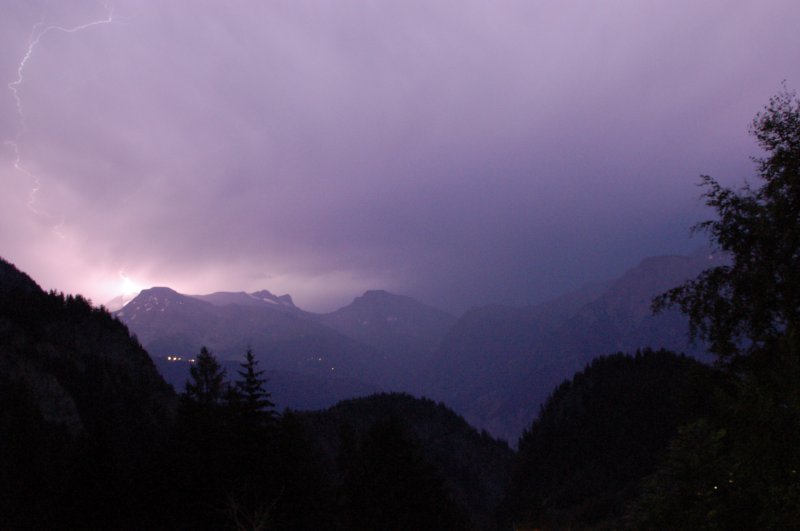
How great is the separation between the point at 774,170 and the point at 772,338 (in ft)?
14.6

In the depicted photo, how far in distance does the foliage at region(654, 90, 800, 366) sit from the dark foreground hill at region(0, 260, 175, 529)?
1308 inches

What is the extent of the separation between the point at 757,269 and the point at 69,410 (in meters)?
110

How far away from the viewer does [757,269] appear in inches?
587

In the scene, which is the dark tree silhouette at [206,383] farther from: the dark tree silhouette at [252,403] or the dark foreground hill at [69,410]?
the dark tree silhouette at [252,403]

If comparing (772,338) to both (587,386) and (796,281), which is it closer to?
(796,281)

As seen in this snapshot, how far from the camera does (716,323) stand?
1586 cm

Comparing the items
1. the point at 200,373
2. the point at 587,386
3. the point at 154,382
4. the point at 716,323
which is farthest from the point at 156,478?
the point at 587,386

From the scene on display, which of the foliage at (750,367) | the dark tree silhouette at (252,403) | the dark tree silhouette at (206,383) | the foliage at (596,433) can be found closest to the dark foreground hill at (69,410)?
the dark tree silhouette at (206,383)

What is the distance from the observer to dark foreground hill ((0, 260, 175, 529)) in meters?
33.4

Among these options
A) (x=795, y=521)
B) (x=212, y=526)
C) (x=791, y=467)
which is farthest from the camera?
(x=212, y=526)

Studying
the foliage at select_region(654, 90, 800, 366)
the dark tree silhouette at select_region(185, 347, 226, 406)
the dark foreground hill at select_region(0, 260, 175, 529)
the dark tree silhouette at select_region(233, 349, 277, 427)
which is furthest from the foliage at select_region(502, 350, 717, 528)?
the foliage at select_region(654, 90, 800, 366)

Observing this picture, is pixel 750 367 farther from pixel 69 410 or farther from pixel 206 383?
pixel 69 410

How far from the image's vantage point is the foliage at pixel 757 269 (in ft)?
46.7

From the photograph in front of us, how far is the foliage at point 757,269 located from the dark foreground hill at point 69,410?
33.2m
